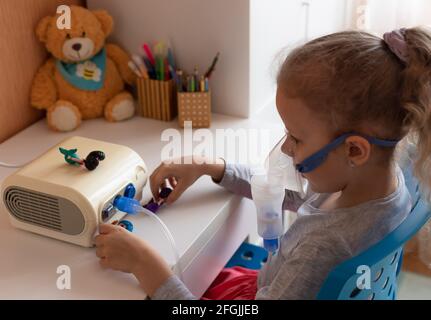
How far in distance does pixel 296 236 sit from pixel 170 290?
0.70 feet

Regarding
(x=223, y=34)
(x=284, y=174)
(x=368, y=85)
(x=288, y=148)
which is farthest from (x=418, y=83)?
(x=223, y=34)

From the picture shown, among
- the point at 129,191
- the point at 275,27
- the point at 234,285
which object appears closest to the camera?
the point at 129,191

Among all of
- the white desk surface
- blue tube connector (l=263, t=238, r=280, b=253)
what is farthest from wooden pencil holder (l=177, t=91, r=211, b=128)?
blue tube connector (l=263, t=238, r=280, b=253)

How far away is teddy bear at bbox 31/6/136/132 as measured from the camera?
1.20 metres

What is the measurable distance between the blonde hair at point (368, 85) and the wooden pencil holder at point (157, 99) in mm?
495

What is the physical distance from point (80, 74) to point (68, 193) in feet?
1.52

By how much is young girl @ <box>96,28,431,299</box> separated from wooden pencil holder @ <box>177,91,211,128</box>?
392mm

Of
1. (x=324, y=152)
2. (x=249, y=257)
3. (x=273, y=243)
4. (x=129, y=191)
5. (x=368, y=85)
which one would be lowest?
(x=249, y=257)

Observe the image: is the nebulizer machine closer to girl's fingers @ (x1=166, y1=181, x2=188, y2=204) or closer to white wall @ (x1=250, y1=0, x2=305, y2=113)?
girl's fingers @ (x1=166, y1=181, x2=188, y2=204)

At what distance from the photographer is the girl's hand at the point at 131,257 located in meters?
0.82

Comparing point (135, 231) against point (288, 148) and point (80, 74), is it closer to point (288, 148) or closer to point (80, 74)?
point (288, 148)

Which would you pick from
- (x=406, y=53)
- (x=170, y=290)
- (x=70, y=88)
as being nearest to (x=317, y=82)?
(x=406, y=53)

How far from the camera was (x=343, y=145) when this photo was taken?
776 mm

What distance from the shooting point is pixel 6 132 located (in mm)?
1208
